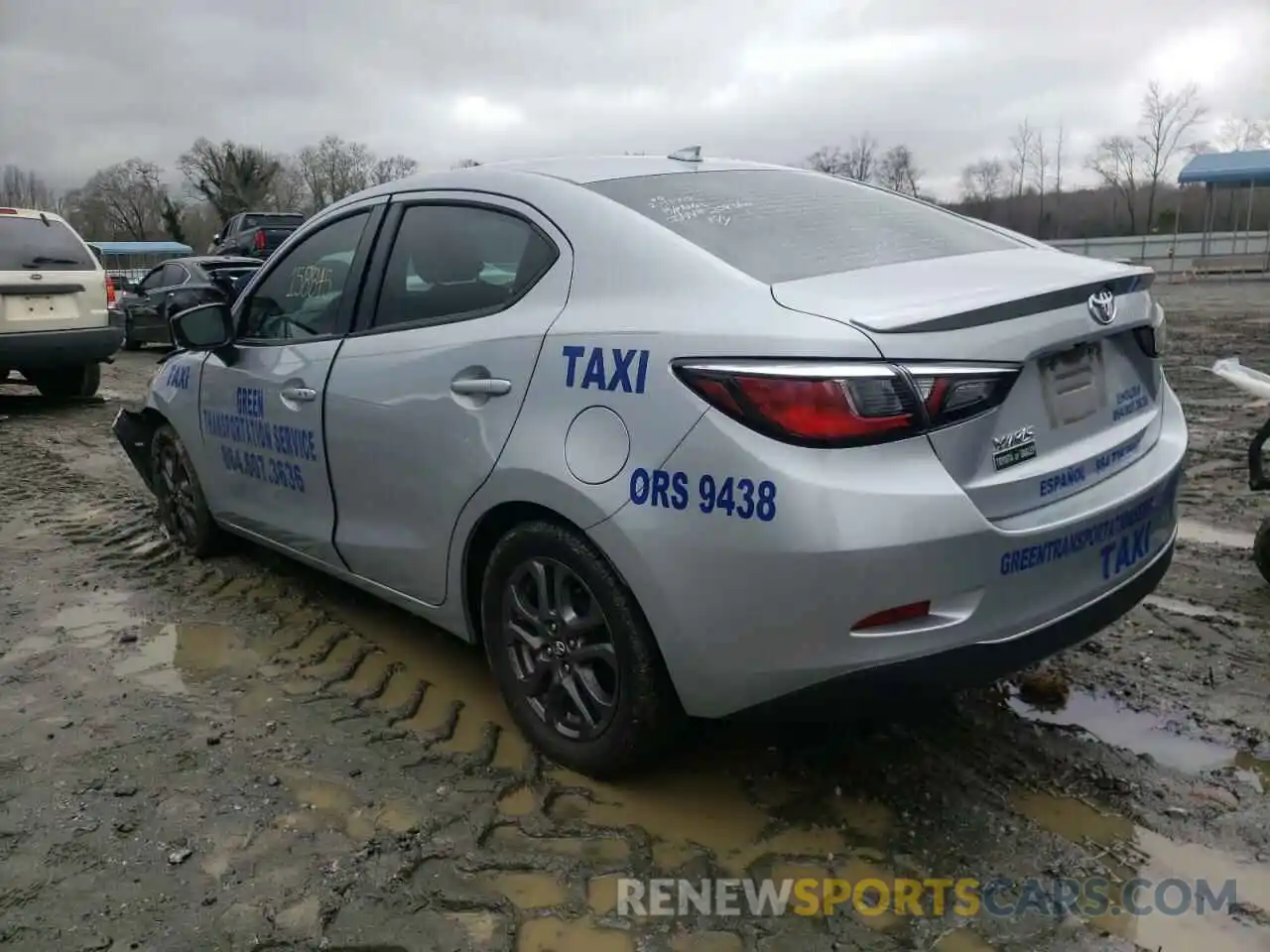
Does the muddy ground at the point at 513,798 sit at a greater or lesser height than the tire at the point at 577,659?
lesser

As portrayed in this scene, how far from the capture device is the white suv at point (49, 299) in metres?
9.05

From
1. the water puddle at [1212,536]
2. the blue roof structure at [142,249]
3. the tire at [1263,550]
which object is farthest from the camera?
the blue roof structure at [142,249]

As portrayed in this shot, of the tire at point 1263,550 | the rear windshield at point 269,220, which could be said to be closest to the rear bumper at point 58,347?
the tire at point 1263,550

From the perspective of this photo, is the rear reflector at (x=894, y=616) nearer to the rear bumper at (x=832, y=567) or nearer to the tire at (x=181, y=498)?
the rear bumper at (x=832, y=567)

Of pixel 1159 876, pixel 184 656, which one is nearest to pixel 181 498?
pixel 184 656

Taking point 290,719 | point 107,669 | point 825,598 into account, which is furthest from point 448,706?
point 825,598

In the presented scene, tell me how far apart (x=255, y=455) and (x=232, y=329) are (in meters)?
0.53

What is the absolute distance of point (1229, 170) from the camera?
27672mm

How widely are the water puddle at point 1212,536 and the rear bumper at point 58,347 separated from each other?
906 cm

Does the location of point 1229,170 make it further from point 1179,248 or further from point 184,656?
point 184,656

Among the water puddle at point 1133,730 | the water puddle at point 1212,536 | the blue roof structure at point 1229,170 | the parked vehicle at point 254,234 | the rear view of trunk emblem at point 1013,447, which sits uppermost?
the blue roof structure at point 1229,170

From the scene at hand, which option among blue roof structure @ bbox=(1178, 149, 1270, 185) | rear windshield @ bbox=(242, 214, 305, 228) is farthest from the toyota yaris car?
blue roof structure @ bbox=(1178, 149, 1270, 185)

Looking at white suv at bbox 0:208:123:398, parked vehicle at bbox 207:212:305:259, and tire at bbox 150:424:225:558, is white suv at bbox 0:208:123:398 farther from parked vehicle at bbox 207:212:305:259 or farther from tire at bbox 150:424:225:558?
parked vehicle at bbox 207:212:305:259

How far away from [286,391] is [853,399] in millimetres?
2333
